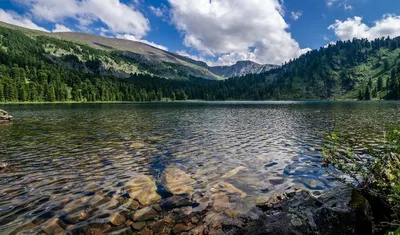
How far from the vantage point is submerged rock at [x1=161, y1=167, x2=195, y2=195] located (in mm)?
15648

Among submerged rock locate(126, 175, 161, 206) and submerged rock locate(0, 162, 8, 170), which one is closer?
submerged rock locate(126, 175, 161, 206)

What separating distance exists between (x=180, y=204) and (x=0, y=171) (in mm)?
15297

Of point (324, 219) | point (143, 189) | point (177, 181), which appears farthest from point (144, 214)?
point (324, 219)

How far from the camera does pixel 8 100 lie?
184875 mm

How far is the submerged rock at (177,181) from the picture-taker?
15.6m

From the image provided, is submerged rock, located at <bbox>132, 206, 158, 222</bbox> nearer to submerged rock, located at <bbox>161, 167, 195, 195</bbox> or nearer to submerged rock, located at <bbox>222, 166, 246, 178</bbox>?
submerged rock, located at <bbox>161, 167, 195, 195</bbox>

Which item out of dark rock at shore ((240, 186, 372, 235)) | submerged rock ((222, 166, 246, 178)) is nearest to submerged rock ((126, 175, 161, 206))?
submerged rock ((222, 166, 246, 178))

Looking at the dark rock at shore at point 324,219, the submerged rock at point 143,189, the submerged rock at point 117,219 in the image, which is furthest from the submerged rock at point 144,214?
the dark rock at shore at point 324,219

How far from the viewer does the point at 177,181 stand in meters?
17.1

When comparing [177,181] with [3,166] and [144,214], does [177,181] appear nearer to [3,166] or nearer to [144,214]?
[144,214]

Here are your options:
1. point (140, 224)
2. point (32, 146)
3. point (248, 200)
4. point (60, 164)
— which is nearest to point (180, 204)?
point (140, 224)

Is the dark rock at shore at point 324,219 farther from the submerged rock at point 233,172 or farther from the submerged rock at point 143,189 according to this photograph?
the submerged rock at point 233,172

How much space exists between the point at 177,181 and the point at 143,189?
2588 mm

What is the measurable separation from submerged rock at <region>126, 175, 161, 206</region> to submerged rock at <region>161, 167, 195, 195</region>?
2.94 ft
